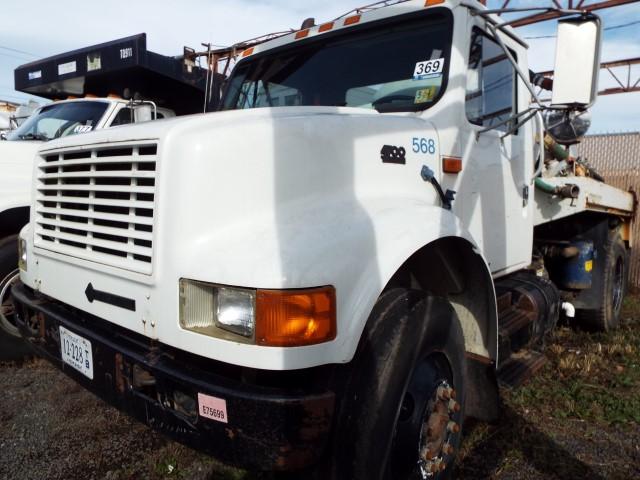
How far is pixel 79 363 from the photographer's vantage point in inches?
89.1

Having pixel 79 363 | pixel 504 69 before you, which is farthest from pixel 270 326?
pixel 504 69

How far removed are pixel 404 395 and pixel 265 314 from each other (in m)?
0.72

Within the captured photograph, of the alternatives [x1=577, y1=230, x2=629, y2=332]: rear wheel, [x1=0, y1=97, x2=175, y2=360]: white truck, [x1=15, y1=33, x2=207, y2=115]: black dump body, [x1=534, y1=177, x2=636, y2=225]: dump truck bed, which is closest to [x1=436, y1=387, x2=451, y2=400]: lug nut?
[x1=534, y1=177, x2=636, y2=225]: dump truck bed

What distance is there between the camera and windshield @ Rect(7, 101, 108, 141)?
4.74 m

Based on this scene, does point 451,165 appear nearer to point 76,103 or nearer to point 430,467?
point 430,467

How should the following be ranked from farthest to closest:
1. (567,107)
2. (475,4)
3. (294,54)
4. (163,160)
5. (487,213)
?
(294,54) < (487,213) < (475,4) < (567,107) < (163,160)

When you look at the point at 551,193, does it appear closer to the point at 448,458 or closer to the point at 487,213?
the point at 487,213

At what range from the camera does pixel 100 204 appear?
2.13 meters

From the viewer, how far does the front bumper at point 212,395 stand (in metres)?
1.65

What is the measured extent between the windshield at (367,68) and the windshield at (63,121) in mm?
2082

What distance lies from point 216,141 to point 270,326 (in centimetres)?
71

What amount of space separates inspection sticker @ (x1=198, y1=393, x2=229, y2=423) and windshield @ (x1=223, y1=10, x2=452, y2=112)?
5.97 feet

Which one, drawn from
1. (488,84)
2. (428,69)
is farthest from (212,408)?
(488,84)

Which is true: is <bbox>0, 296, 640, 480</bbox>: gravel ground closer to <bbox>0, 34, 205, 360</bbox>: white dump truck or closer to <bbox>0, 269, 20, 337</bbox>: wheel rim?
<bbox>0, 269, 20, 337</bbox>: wheel rim
